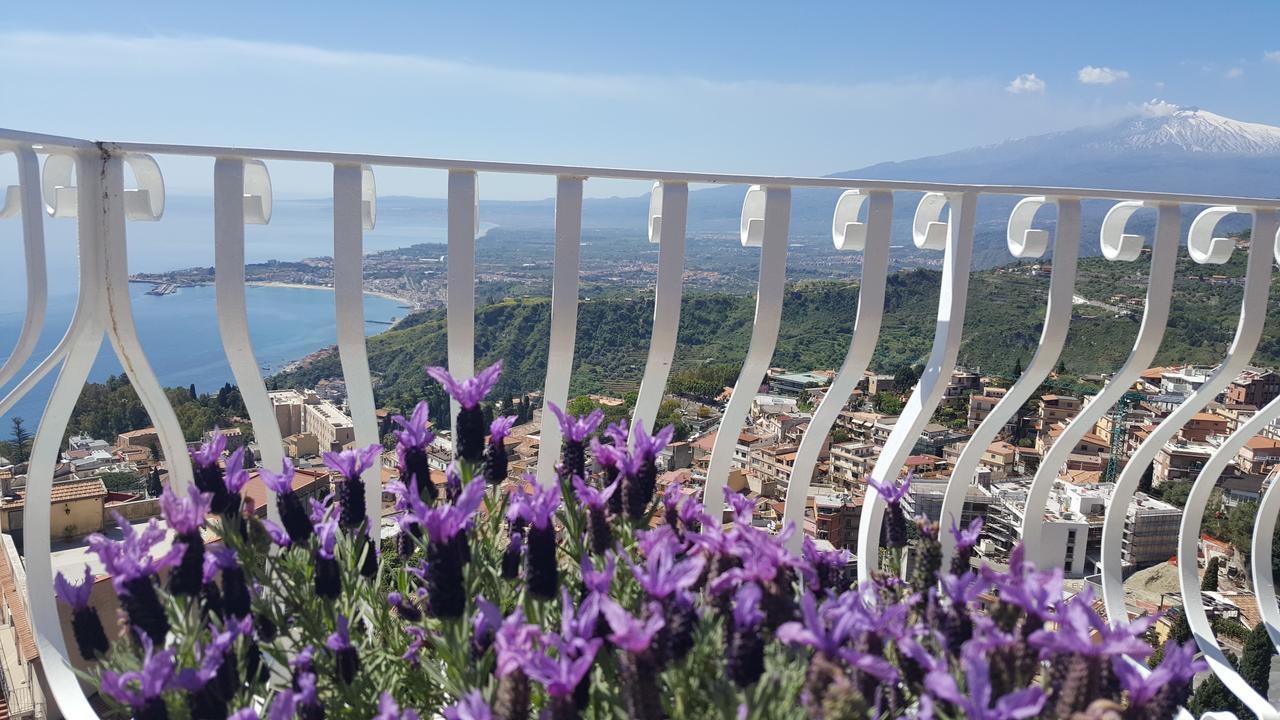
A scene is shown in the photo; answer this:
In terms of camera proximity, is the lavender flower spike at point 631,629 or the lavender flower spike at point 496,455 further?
the lavender flower spike at point 496,455

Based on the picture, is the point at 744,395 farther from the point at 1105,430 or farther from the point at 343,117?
the point at 343,117

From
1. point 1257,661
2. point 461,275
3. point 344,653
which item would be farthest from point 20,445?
point 1257,661

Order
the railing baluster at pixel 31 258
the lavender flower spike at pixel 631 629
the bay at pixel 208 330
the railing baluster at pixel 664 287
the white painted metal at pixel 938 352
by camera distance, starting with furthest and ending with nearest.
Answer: the bay at pixel 208 330
the white painted metal at pixel 938 352
the railing baluster at pixel 664 287
the railing baluster at pixel 31 258
the lavender flower spike at pixel 631 629

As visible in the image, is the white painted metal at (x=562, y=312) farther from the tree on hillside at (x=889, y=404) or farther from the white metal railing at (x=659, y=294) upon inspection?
the tree on hillside at (x=889, y=404)

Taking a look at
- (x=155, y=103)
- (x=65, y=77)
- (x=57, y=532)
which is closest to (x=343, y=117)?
(x=155, y=103)

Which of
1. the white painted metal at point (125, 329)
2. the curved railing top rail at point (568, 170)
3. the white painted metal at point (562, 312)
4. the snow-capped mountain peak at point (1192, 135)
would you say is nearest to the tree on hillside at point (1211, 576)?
the curved railing top rail at point (568, 170)

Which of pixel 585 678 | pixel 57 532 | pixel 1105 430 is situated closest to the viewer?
pixel 585 678

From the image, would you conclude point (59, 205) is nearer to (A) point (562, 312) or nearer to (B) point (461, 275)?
(B) point (461, 275)

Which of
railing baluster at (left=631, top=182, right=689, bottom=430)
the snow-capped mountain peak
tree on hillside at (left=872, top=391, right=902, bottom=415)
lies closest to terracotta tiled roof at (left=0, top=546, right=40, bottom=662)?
railing baluster at (left=631, top=182, right=689, bottom=430)
